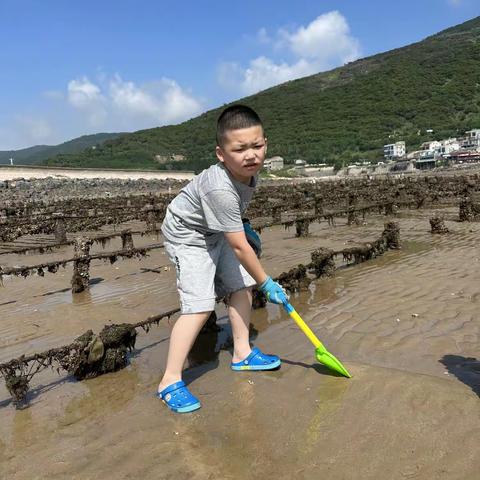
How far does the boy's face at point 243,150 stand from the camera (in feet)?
10.4

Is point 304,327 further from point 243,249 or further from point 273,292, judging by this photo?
point 243,249

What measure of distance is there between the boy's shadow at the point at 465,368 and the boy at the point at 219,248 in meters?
1.19

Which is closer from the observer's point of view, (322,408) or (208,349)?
(322,408)

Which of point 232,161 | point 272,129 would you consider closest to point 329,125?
point 272,129

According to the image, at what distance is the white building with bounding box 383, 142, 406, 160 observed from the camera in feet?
267

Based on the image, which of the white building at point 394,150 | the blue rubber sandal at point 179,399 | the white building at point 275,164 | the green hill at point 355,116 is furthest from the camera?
the green hill at point 355,116

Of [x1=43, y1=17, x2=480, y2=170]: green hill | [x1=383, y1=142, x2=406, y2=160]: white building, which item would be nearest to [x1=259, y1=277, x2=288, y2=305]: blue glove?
[x1=43, y1=17, x2=480, y2=170]: green hill

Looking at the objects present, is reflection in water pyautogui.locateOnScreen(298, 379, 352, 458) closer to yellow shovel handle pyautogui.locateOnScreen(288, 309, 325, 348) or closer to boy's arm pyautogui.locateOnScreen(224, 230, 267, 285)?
yellow shovel handle pyautogui.locateOnScreen(288, 309, 325, 348)

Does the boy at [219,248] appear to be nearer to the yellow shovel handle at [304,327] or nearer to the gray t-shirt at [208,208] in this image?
the gray t-shirt at [208,208]

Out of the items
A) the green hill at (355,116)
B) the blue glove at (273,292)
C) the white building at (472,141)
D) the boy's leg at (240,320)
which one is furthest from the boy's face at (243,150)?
the white building at (472,141)

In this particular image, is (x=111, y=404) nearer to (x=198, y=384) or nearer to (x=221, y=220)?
(x=198, y=384)

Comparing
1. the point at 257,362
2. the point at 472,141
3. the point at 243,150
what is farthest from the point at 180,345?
the point at 472,141

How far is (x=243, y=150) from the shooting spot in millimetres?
3205

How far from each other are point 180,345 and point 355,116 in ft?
364
